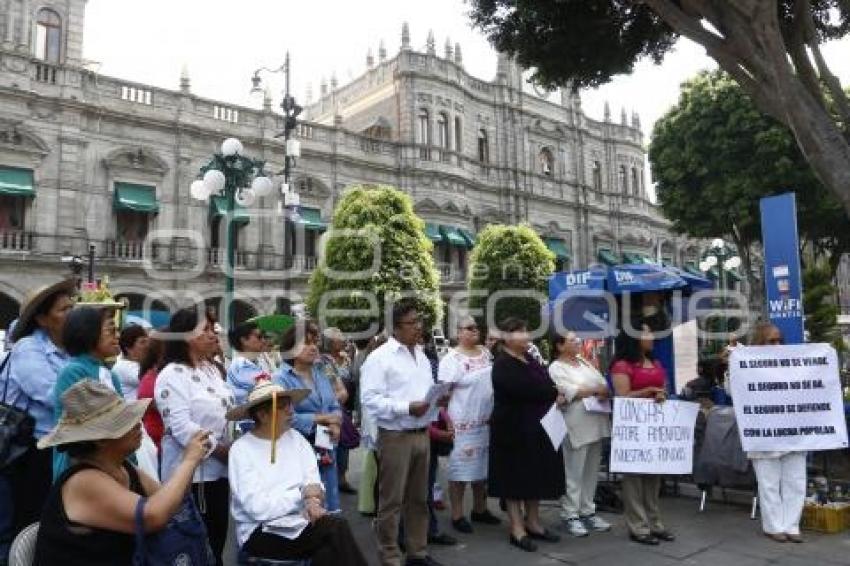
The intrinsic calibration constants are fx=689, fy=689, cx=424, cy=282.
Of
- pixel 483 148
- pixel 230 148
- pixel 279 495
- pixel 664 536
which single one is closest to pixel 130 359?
pixel 279 495

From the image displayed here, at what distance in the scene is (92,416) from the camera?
2.67m

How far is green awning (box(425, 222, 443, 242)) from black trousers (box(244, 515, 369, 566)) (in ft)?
80.3

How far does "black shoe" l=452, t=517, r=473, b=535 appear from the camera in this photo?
20.2 ft

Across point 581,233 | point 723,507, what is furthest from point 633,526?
point 581,233

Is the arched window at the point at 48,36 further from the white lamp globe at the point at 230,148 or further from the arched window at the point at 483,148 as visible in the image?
the arched window at the point at 483,148

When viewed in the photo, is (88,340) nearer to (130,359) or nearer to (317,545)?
(317,545)

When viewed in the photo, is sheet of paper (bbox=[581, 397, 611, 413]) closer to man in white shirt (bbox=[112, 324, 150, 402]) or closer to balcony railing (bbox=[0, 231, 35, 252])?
man in white shirt (bbox=[112, 324, 150, 402])

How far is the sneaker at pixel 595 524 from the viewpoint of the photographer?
615 cm

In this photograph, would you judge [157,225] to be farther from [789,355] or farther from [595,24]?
[789,355]

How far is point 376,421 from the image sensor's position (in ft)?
16.9

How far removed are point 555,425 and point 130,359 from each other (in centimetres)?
381

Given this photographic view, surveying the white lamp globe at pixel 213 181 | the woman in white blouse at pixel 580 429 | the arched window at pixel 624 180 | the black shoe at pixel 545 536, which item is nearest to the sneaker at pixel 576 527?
the woman in white blouse at pixel 580 429

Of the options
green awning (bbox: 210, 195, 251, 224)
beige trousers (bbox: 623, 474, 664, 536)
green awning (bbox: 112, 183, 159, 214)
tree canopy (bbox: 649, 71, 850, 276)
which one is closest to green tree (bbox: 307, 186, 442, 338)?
green awning (bbox: 210, 195, 251, 224)

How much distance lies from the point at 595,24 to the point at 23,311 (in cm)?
718
